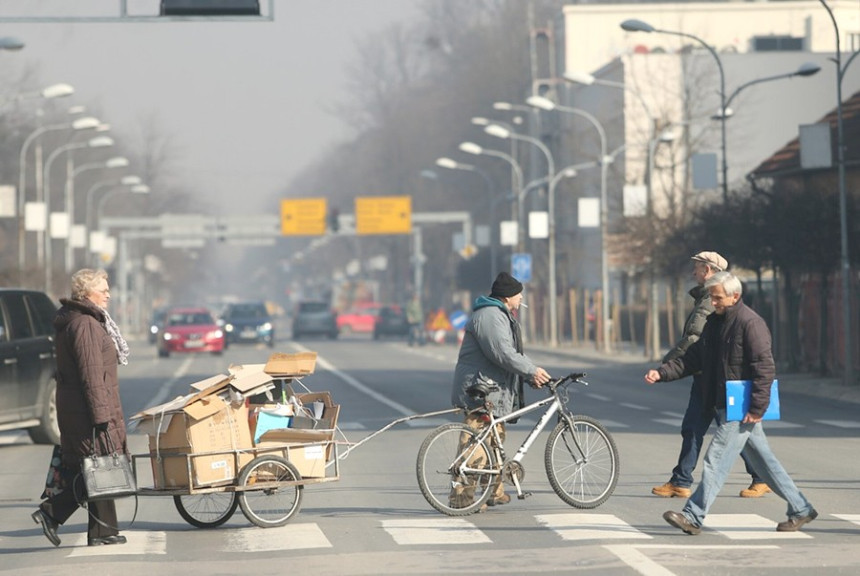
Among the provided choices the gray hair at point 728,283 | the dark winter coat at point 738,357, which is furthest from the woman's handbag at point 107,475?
the gray hair at point 728,283

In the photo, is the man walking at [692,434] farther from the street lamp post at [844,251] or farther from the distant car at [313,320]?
the distant car at [313,320]

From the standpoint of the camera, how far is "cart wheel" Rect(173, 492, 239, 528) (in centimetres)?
1240

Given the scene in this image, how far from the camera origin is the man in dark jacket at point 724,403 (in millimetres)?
11438

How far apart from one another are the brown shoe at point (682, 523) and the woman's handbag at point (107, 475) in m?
3.29

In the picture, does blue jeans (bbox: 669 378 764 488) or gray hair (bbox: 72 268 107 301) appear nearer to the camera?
gray hair (bbox: 72 268 107 301)

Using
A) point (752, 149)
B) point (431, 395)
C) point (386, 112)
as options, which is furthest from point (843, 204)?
point (386, 112)

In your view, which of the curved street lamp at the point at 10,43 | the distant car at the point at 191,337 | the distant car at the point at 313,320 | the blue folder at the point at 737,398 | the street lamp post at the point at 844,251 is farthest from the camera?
the distant car at the point at 313,320

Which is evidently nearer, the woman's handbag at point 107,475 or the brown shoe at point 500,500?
the woman's handbag at point 107,475

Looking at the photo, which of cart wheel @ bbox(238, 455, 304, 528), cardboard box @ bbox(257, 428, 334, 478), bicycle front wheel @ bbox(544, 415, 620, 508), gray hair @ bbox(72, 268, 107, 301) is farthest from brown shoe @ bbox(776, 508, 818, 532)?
gray hair @ bbox(72, 268, 107, 301)

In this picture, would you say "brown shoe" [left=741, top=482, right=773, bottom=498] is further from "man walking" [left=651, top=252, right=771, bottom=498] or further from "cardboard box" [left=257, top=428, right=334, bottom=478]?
"cardboard box" [left=257, top=428, right=334, bottom=478]

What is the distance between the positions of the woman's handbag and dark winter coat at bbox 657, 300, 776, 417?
3.65 meters

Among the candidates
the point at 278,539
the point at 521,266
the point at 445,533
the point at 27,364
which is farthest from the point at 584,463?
the point at 521,266

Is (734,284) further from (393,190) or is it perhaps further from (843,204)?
(393,190)

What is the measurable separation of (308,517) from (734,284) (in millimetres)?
3453
